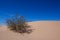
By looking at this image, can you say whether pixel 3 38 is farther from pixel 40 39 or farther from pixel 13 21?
pixel 13 21

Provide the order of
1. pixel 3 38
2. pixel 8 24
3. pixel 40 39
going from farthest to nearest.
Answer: pixel 8 24 < pixel 40 39 < pixel 3 38

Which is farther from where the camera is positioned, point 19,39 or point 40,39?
point 40,39

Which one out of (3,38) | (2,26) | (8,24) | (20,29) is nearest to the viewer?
(3,38)

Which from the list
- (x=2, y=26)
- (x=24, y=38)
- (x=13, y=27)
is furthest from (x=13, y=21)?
(x=24, y=38)

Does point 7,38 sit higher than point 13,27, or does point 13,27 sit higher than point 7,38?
point 13,27

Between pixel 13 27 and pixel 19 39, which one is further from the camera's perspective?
pixel 13 27

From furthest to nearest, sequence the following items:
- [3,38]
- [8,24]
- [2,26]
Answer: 1. [2,26]
2. [8,24]
3. [3,38]

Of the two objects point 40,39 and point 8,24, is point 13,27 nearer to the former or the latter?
point 8,24

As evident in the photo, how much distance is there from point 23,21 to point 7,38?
3978 millimetres

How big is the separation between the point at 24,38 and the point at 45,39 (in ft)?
4.68

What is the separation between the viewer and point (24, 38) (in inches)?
359

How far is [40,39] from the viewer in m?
9.36

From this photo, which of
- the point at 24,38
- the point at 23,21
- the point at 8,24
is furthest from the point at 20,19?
the point at 24,38

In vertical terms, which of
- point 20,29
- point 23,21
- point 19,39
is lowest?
point 19,39
